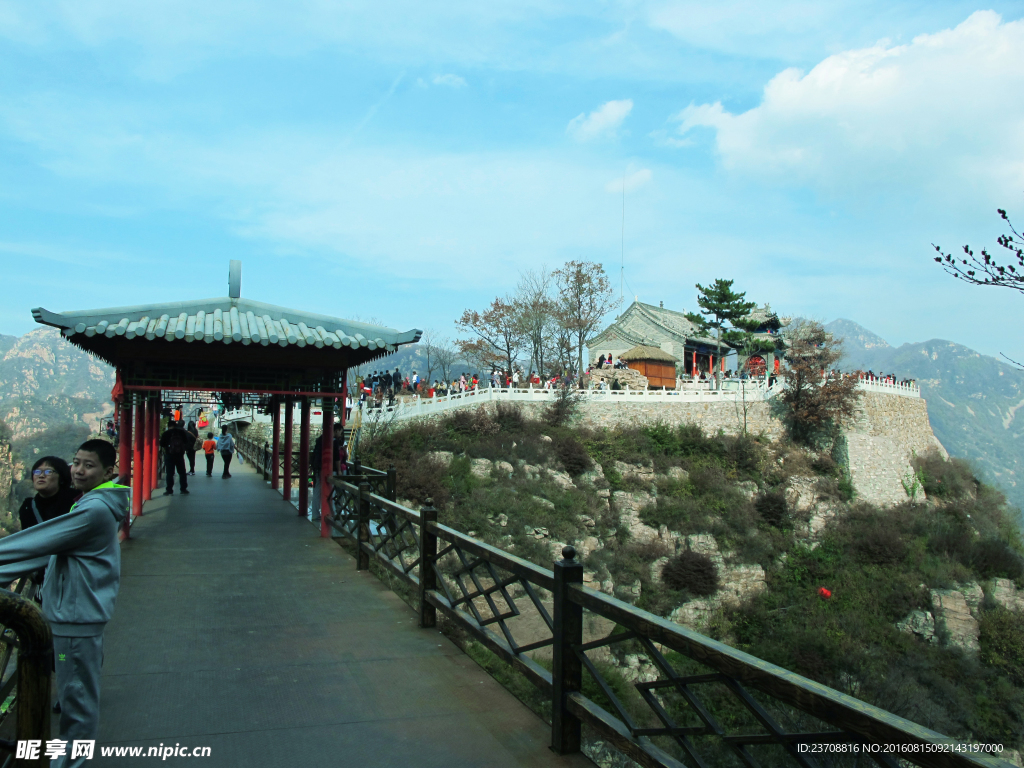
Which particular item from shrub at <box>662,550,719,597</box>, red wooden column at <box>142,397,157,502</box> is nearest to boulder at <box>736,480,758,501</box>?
shrub at <box>662,550,719,597</box>

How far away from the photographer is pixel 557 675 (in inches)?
157

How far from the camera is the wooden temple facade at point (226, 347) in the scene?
9.63 m

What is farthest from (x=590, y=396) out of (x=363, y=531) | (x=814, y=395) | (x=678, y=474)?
(x=363, y=531)

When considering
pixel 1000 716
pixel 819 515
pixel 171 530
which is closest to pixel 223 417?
pixel 171 530

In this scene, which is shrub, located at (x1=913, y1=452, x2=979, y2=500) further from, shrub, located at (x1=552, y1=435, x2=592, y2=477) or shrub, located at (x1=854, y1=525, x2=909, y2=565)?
shrub, located at (x1=552, y1=435, x2=592, y2=477)

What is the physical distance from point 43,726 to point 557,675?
249 centimetres

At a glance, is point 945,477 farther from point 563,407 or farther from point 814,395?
point 563,407

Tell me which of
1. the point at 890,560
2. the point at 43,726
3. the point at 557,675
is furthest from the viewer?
the point at 890,560

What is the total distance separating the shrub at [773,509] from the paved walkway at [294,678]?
2349 cm

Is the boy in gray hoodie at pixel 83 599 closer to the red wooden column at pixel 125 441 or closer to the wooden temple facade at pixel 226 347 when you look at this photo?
the wooden temple facade at pixel 226 347

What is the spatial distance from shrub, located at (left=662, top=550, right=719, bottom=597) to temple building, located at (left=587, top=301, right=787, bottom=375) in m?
21.6

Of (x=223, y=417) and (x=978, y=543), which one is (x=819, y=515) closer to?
(x=978, y=543)

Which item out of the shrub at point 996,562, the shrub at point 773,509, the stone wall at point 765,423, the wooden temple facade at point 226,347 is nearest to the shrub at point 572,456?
the stone wall at point 765,423

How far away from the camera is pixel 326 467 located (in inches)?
450
